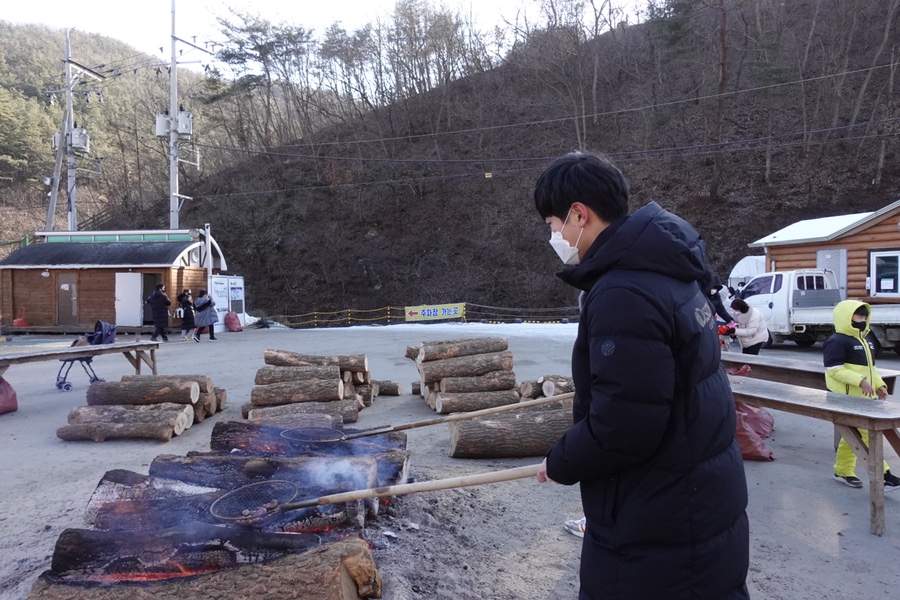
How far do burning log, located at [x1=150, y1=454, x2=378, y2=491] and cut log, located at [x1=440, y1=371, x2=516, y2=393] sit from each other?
13.2 feet

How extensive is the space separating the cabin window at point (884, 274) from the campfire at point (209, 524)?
1608cm

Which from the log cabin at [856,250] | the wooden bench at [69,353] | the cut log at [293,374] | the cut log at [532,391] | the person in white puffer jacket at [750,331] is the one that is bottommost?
the cut log at [532,391]

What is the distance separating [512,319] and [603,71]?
19775 mm

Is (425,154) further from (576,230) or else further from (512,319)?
(576,230)

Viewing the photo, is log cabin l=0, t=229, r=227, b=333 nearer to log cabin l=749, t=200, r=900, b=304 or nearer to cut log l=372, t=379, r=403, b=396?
cut log l=372, t=379, r=403, b=396

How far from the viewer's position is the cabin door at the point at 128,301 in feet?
72.9

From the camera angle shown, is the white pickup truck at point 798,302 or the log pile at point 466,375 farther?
the white pickup truck at point 798,302

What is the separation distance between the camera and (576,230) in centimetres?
186

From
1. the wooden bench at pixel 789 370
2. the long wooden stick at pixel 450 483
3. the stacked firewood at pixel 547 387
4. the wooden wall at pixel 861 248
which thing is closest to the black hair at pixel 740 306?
the wooden bench at pixel 789 370

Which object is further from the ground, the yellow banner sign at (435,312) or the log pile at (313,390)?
the yellow banner sign at (435,312)

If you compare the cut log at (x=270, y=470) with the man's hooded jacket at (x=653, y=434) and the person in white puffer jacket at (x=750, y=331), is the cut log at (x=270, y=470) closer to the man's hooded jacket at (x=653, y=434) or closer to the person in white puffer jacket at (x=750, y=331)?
the man's hooded jacket at (x=653, y=434)

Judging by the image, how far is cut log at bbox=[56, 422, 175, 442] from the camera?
692 centimetres

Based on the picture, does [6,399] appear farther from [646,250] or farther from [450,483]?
[646,250]

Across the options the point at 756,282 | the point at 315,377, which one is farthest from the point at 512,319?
the point at 315,377
